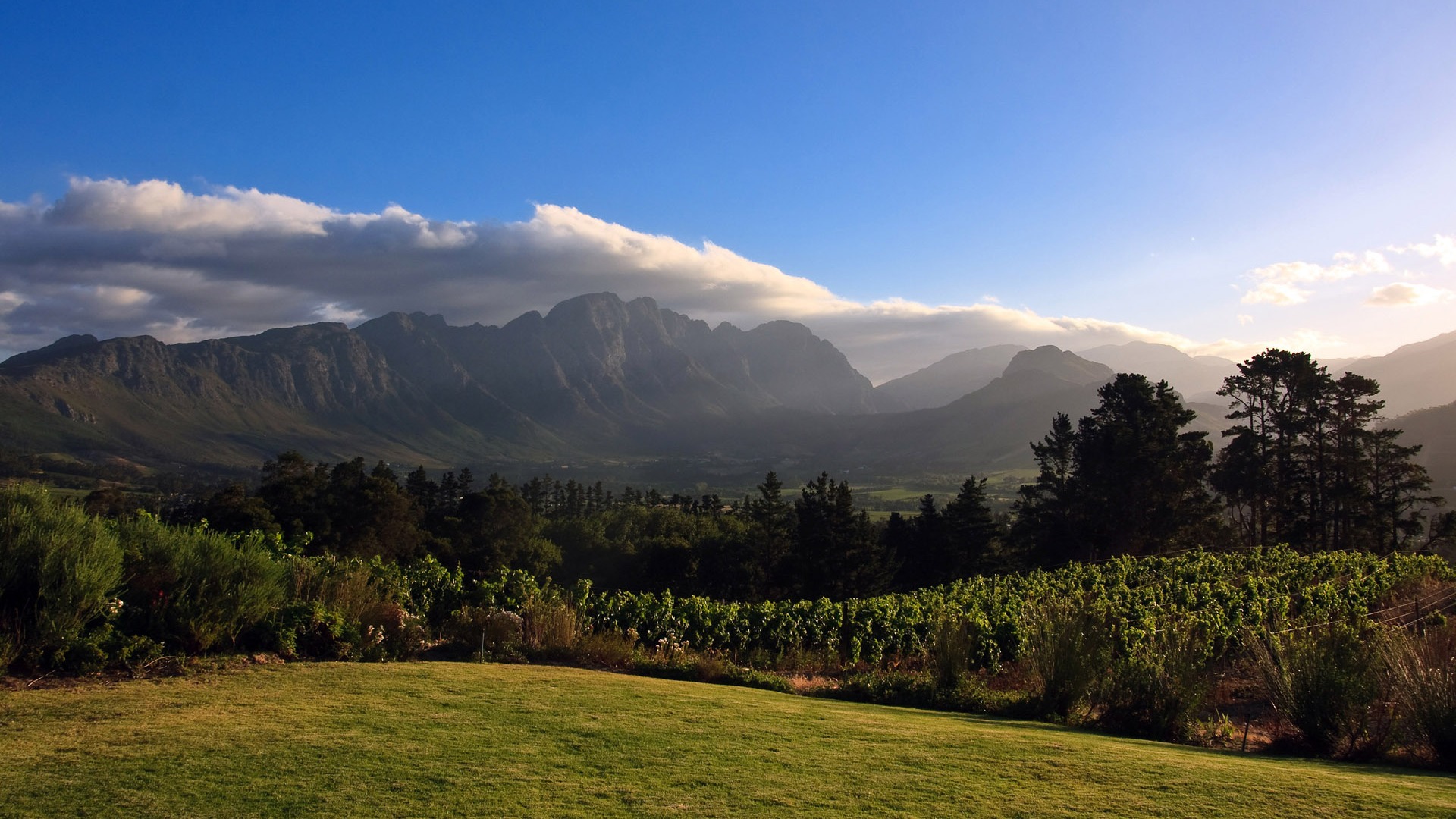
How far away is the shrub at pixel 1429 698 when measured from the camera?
712cm

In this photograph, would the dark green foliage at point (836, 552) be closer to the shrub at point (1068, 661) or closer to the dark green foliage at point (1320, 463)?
the dark green foliage at point (1320, 463)

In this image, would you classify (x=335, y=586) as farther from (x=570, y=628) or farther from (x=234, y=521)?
(x=234, y=521)

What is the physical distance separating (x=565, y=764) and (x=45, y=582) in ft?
18.5

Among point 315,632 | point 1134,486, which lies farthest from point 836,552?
point 315,632

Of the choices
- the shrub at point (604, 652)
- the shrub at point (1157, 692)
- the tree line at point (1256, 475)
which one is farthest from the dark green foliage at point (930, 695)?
the tree line at point (1256, 475)

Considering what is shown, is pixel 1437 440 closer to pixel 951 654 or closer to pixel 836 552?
pixel 836 552

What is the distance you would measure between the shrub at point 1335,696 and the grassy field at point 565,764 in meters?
0.86

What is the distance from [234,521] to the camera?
126ft

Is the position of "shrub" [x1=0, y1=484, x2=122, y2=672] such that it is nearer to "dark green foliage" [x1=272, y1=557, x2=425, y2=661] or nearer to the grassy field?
the grassy field

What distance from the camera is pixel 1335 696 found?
784 centimetres

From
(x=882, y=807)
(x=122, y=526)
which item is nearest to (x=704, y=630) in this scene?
(x=122, y=526)

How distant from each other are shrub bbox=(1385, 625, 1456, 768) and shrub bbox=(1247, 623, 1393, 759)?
21 cm

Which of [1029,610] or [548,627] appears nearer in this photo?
[548,627]

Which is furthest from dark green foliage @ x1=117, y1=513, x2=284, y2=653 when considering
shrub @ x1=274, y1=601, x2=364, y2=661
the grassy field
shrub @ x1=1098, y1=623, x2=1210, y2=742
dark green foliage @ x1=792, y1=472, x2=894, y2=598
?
dark green foliage @ x1=792, y1=472, x2=894, y2=598
